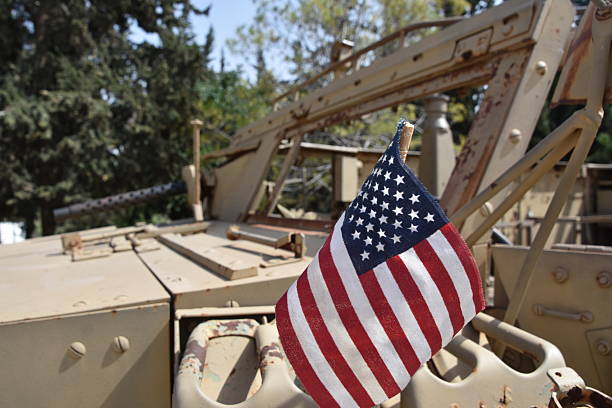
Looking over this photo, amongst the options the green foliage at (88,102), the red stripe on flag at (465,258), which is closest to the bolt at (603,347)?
the red stripe on flag at (465,258)

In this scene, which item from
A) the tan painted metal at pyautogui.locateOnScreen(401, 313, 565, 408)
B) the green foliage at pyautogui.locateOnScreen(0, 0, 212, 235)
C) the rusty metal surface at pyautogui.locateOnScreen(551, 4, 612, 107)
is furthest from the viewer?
the green foliage at pyautogui.locateOnScreen(0, 0, 212, 235)

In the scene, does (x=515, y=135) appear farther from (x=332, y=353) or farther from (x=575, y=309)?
(x=332, y=353)

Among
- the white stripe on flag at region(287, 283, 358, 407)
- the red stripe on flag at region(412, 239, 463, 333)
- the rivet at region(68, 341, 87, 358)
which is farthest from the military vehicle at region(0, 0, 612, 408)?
the red stripe on flag at region(412, 239, 463, 333)

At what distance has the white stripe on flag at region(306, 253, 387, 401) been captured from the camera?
1111 mm

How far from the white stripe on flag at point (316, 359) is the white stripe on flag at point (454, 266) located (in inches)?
12.7

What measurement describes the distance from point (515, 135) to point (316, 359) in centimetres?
158

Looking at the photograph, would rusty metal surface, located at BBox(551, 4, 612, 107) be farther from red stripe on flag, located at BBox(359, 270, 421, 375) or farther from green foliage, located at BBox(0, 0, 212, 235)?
green foliage, located at BBox(0, 0, 212, 235)

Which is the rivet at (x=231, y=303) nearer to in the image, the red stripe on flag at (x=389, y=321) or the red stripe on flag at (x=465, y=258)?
the red stripe on flag at (x=389, y=321)

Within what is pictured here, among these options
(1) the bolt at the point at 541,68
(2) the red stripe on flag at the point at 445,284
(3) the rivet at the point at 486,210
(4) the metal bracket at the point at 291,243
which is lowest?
(4) the metal bracket at the point at 291,243

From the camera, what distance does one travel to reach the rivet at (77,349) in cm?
140

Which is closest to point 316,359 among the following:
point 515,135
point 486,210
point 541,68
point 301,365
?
point 301,365

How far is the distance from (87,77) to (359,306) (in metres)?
12.0

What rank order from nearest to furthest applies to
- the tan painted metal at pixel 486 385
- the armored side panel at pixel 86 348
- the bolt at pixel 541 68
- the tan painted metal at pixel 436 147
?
the tan painted metal at pixel 486 385 < the armored side panel at pixel 86 348 < the bolt at pixel 541 68 < the tan painted metal at pixel 436 147

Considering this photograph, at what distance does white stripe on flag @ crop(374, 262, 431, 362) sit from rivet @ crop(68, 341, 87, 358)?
2.91 feet
